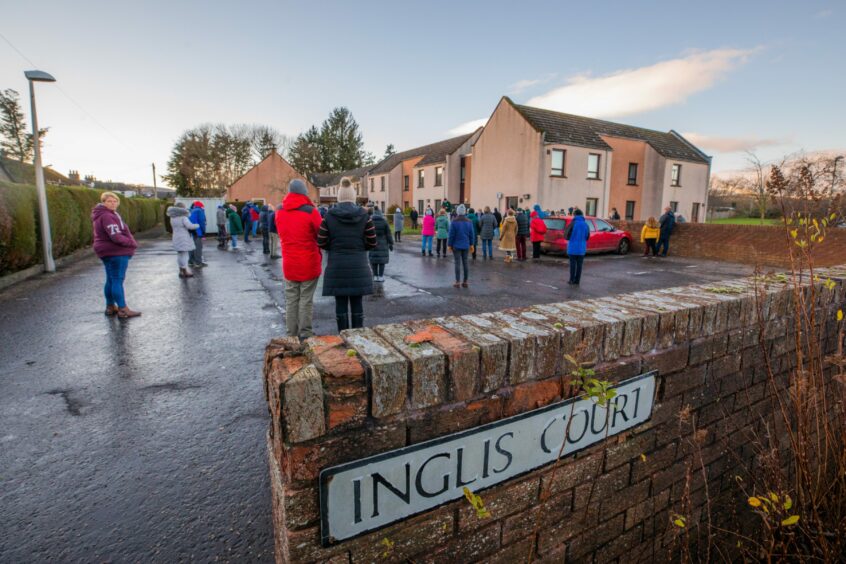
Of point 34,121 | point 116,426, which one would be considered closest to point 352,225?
point 116,426

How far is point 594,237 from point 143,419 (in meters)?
16.2

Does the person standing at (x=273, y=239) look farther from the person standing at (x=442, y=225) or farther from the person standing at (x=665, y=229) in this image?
the person standing at (x=665, y=229)

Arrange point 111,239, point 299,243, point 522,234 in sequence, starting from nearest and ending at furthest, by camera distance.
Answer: point 299,243 → point 111,239 → point 522,234

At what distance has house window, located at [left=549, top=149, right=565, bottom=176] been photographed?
2548cm

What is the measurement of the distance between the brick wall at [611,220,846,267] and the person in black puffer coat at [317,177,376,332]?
15.1 metres

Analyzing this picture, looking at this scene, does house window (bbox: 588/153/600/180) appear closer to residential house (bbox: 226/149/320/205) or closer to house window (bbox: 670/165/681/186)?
house window (bbox: 670/165/681/186)

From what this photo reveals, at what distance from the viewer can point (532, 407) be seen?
1755 mm

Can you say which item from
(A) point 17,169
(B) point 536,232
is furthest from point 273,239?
(A) point 17,169

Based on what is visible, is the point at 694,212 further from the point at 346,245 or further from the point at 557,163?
the point at 346,245

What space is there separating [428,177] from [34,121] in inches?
1184

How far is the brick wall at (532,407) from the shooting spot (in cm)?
134

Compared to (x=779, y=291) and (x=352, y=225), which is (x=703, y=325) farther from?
(x=352, y=225)

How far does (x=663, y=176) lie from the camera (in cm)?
3066

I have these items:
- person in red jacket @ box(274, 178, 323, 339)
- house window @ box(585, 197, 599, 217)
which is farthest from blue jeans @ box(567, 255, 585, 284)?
house window @ box(585, 197, 599, 217)
